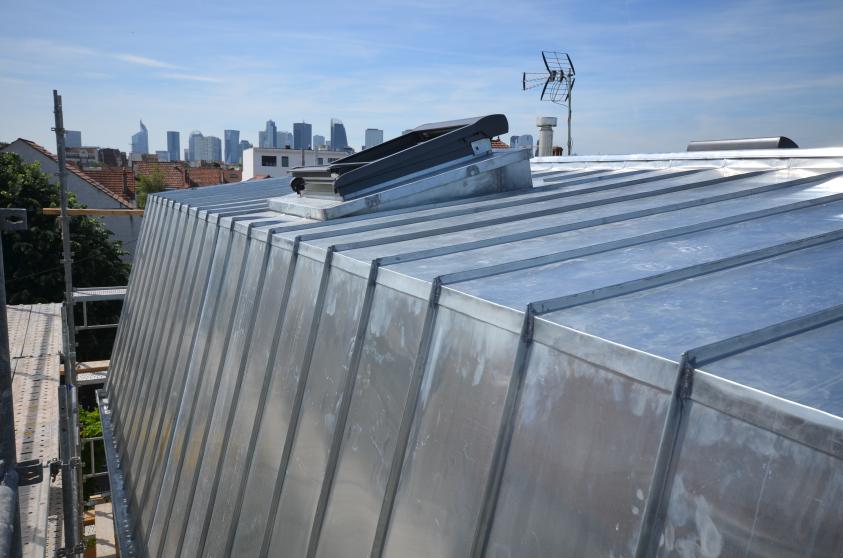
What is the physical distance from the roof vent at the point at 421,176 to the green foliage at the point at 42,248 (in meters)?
23.2

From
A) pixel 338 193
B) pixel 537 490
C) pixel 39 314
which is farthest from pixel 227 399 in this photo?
pixel 39 314

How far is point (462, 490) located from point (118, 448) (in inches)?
465

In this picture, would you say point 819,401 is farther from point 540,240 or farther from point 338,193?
point 338,193

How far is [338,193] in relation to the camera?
888cm

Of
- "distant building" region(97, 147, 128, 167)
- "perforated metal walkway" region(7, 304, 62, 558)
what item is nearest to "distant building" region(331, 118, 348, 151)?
"distant building" region(97, 147, 128, 167)

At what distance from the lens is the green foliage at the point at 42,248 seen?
2905 cm

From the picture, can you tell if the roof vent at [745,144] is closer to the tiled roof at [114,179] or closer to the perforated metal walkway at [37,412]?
the perforated metal walkway at [37,412]

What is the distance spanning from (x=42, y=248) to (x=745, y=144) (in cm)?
2776

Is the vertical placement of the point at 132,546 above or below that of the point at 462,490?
below

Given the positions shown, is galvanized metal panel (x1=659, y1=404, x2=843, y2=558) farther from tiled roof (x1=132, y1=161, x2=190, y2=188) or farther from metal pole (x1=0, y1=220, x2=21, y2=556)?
tiled roof (x1=132, y1=161, x2=190, y2=188)

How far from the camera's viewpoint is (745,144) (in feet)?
39.7

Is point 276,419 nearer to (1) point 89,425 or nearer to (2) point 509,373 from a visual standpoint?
(2) point 509,373

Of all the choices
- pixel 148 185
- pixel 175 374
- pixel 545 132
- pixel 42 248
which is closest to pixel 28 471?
pixel 175 374

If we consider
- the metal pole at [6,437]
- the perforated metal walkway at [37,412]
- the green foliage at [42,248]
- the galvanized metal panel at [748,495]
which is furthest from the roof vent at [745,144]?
the green foliage at [42,248]
